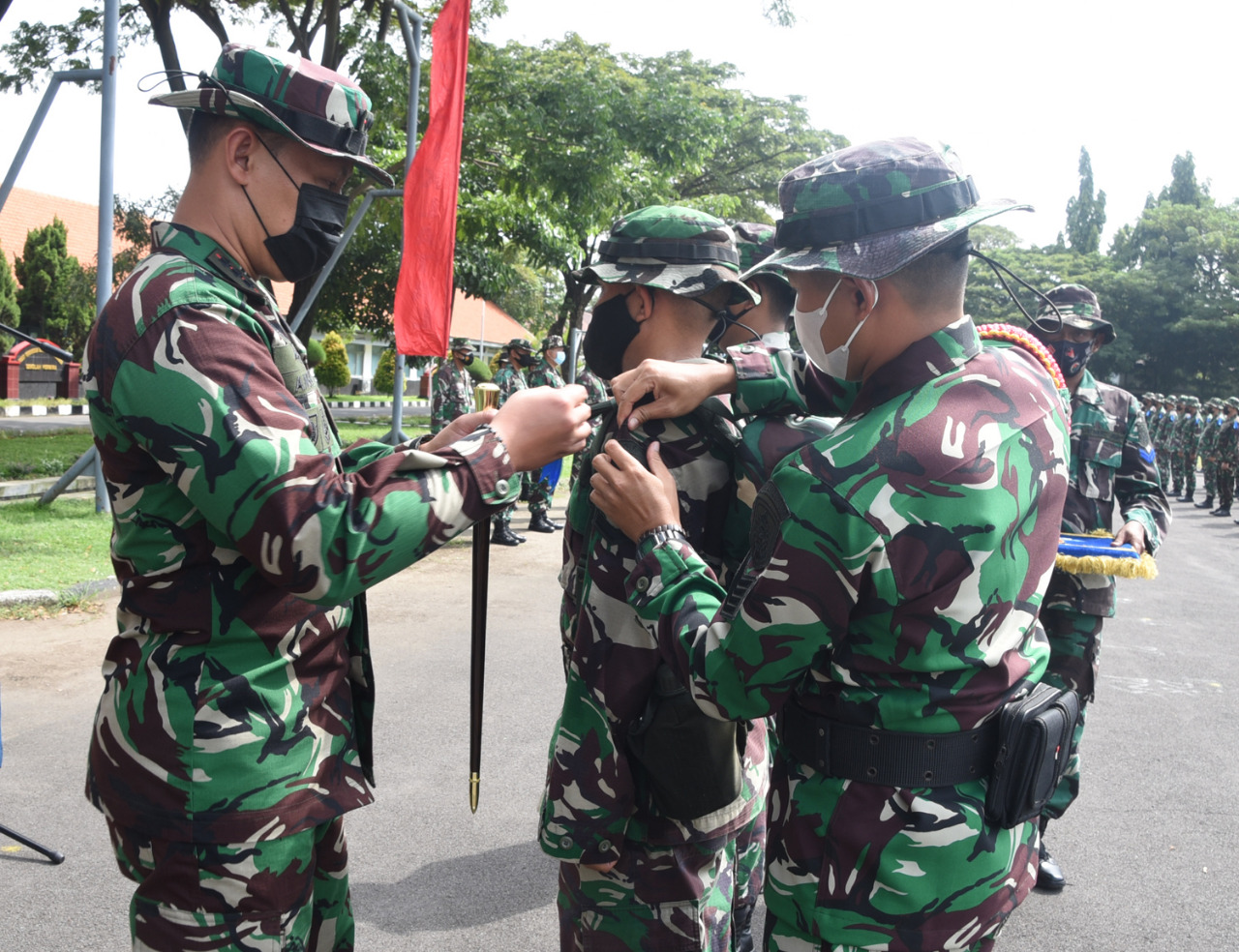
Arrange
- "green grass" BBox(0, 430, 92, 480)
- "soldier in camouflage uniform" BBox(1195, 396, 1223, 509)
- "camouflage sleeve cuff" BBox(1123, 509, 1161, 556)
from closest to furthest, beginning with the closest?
"camouflage sleeve cuff" BBox(1123, 509, 1161, 556) → "green grass" BBox(0, 430, 92, 480) → "soldier in camouflage uniform" BBox(1195, 396, 1223, 509)

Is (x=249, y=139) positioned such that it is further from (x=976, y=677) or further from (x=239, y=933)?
(x=976, y=677)

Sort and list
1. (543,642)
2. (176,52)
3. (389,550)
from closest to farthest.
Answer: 1. (389,550)
2. (543,642)
3. (176,52)

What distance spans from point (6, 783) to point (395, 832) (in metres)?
1.68

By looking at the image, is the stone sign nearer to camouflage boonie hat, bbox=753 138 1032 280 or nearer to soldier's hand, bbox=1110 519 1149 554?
soldier's hand, bbox=1110 519 1149 554

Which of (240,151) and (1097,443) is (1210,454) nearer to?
(1097,443)

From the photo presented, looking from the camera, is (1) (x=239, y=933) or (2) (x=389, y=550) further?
(1) (x=239, y=933)

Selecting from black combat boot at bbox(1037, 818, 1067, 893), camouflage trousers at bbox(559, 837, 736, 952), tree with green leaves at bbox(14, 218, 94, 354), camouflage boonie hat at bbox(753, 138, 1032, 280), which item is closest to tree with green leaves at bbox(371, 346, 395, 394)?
tree with green leaves at bbox(14, 218, 94, 354)

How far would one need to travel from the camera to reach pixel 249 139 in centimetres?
175

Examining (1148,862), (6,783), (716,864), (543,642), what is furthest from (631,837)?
(543,642)

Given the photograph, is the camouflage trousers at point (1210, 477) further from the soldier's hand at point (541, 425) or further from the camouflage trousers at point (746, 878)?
the soldier's hand at point (541, 425)

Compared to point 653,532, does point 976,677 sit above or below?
below

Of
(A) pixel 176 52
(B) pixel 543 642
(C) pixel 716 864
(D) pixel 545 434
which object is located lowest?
(B) pixel 543 642

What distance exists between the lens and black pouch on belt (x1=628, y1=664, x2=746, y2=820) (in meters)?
1.78

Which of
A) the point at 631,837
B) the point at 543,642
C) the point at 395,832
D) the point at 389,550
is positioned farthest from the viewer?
the point at 543,642
